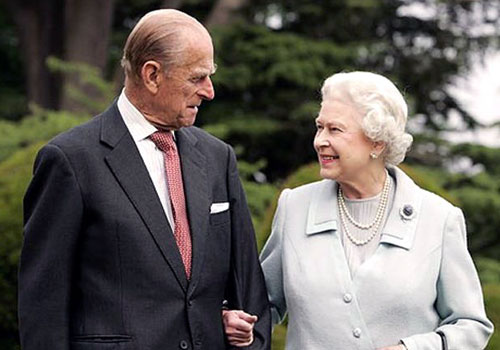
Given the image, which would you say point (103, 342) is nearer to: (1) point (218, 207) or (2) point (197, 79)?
(1) point (218, 207)

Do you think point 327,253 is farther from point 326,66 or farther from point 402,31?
point 402,31

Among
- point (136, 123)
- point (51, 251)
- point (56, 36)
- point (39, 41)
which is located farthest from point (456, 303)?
point (56, 36)

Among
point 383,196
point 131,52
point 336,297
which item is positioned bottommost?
point 336,297

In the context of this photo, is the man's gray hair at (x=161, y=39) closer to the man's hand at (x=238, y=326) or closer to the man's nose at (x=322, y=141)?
the man's nose at (x=322, y=141)

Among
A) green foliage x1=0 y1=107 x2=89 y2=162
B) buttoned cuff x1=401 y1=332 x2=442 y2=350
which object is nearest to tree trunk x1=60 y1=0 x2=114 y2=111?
green foliage x1=0 y1=107 x2=89 y2=162

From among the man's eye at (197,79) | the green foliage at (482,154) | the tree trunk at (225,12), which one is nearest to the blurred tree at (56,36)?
the tree trunk at (225,12)

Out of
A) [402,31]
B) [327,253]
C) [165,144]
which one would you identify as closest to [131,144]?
[165,144]

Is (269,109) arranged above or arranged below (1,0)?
below

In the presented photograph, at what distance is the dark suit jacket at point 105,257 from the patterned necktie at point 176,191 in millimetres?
28

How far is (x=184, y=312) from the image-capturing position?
10.5ft

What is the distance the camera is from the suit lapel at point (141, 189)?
316 centimetres

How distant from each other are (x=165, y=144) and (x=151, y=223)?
271 millimetres

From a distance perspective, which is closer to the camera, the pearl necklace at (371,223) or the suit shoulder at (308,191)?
the pearl necklace at (371,223)

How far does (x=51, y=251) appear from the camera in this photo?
10.2 ft
